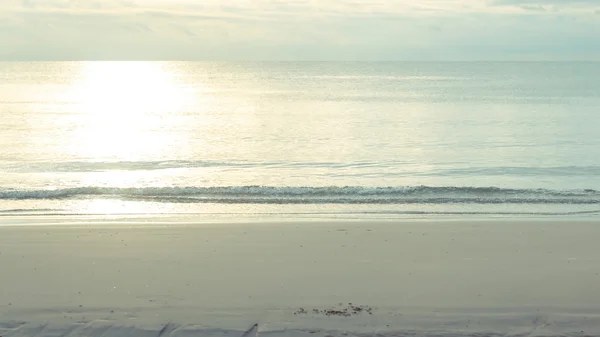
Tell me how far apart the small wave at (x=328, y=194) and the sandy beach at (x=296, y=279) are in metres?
5.45

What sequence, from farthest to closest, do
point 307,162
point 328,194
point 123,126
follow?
point 123,126 < point 307,162 < point 328,194

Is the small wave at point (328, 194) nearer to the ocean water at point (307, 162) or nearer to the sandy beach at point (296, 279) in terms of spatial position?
the ocean water at point (307, 162)

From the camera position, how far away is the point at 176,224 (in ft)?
54.7

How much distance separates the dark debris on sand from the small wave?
37.9ft

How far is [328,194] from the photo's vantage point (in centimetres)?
2305

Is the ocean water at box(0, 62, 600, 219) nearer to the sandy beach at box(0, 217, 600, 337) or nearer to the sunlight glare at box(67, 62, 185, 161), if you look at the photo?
the sunlight glare at box(67, 62, 185, 161)

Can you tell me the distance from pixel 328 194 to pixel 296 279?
11362 mm

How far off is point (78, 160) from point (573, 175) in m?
22.0

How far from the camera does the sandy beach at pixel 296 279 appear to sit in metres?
9.74

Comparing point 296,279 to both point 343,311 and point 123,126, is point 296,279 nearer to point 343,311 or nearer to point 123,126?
point 343,311

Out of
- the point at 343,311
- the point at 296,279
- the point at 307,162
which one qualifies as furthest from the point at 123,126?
the point at 343,311

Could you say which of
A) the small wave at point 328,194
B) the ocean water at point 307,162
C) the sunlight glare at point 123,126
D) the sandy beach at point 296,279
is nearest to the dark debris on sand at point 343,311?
the sandy beach at point 296,279

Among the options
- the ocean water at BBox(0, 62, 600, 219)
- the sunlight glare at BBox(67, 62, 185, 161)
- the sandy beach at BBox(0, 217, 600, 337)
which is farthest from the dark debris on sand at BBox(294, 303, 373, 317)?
the sunlight glare at BBox(67, 62, 185, 161)

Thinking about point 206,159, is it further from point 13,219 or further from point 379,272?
point 379,272
